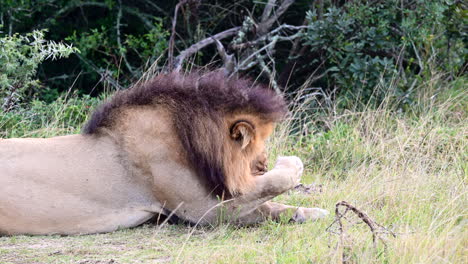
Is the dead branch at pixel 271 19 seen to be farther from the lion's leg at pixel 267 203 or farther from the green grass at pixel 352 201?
the lion's leg at pixel 267 203

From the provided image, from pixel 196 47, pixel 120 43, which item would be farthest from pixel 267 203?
pixel 120 43

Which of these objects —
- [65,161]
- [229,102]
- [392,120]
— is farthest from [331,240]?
[392,120]

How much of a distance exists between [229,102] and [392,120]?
3271 mm

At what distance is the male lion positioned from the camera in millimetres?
3982

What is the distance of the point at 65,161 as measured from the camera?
13.3ft

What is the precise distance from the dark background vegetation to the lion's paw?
2696mm

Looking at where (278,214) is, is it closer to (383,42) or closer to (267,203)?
(267,203)

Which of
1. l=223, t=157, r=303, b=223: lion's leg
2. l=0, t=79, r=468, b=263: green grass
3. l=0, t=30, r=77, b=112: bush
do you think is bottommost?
l=0, t=79, r=468, b=263: green grass

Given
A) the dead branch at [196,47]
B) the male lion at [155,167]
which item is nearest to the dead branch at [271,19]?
the dead branch at [196,47]

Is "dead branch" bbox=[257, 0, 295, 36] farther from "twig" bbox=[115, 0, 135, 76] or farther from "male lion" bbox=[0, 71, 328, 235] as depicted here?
"male lion" bbox=[0, 71, 328, 235]

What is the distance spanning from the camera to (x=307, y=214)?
4277mm

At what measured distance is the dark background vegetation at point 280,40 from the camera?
7.49 meters

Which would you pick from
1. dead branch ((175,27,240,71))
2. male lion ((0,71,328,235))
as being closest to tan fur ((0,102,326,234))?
→ male lion ((0,71,328,235))

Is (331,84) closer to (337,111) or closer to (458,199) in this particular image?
(337,111)
